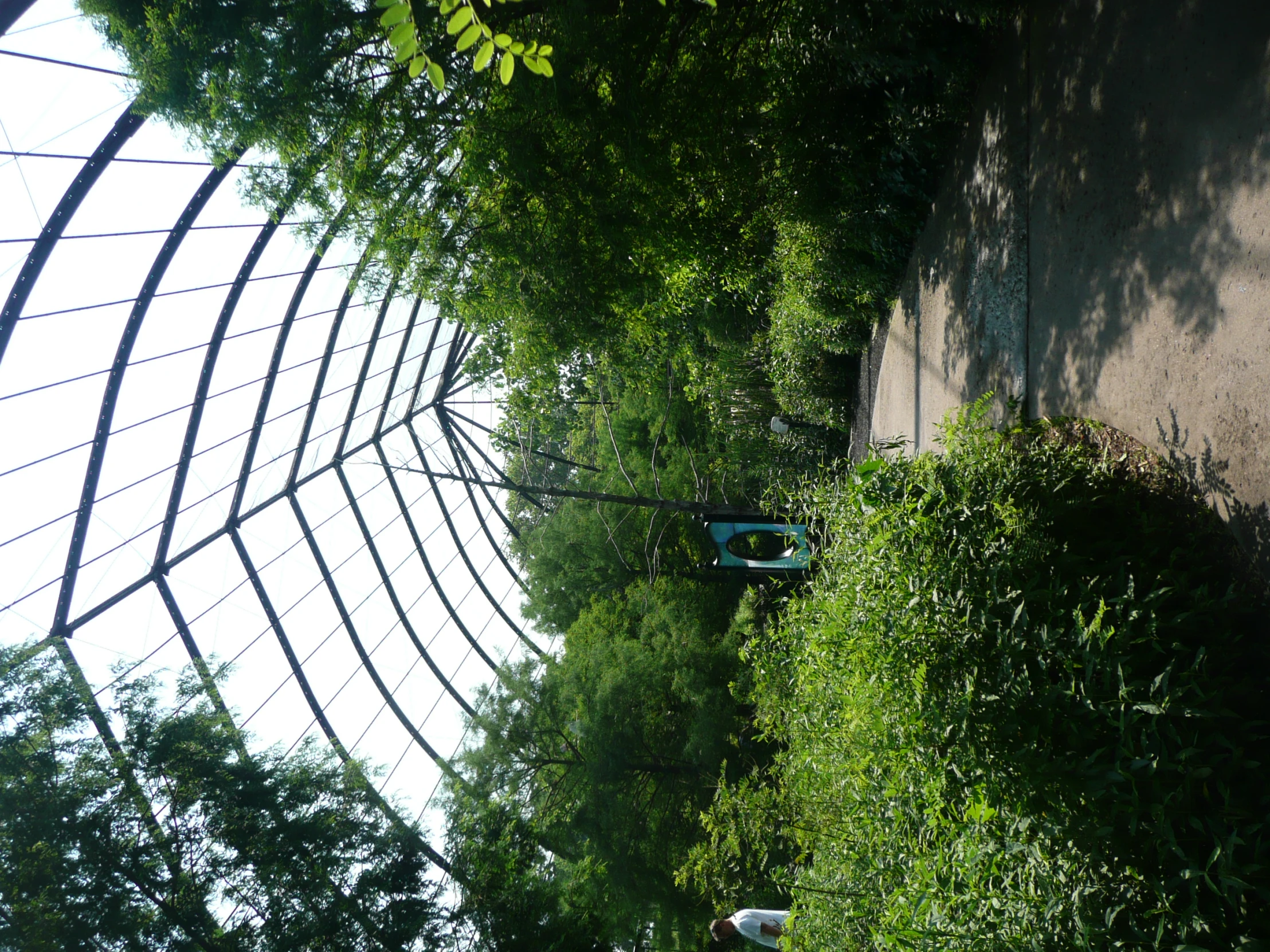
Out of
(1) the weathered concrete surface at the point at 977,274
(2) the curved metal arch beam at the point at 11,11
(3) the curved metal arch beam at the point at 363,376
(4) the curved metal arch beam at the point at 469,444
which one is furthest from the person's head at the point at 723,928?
(2) the curved metal arch beam at the point at 11,11

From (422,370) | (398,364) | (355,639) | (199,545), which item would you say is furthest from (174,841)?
(422,370)

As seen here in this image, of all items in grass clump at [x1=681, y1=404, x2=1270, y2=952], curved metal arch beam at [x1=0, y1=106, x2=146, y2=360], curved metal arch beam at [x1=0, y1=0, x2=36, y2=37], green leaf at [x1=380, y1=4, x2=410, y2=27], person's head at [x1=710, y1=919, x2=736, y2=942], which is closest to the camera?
green leaf at [x1=380, y1=4, x2=410, y2=27]

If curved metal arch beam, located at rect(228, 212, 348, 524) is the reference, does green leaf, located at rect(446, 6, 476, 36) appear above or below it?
below

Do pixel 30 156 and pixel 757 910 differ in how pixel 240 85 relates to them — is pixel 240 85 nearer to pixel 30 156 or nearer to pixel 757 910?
pixel 30 156

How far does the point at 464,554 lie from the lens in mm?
16891

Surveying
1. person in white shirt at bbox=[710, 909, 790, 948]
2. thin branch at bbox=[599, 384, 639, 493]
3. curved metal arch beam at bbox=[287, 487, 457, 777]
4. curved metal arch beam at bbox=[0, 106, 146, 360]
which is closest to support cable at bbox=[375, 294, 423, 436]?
curved metal arch beam at bbox=[287, 487, 457, 777]

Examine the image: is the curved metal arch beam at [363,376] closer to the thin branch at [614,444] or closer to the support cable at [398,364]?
the support cable at [398,364]

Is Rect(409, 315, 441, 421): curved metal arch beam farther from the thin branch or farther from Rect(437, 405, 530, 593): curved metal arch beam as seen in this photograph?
the thin branch

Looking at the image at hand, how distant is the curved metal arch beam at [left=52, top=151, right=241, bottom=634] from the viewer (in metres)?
7.83

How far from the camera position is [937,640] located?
3.96 metres

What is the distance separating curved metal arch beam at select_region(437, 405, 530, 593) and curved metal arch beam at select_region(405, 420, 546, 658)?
0.58 meters

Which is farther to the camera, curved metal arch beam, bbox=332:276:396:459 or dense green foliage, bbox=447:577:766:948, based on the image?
dense green foliage, bbox=447:577:766:948

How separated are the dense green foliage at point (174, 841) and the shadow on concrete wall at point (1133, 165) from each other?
6680mm

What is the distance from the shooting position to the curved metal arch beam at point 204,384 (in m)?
8.85
